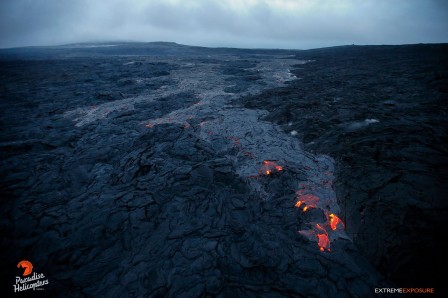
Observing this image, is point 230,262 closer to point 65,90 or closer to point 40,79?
point 65,90

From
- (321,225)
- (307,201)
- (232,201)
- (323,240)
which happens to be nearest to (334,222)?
(321,225)

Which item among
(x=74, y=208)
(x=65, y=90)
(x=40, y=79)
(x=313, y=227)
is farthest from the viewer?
(x=40, y=79)

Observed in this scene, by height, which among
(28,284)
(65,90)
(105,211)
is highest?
(65,90)

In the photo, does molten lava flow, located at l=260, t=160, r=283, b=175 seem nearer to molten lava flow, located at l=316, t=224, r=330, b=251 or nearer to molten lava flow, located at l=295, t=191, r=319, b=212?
molten lava flow, located at l=295, t=191, r=319, b=212

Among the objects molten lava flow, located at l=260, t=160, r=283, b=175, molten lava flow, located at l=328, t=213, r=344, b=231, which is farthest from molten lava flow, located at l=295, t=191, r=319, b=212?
molten lava flow, located at l=260, t=160, r=283, b=175

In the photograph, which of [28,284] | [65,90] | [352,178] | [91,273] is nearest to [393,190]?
[352,178]
